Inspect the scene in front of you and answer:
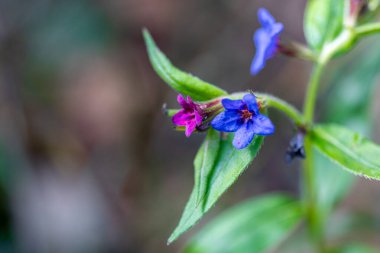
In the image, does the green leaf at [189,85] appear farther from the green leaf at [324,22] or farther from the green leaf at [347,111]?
the green leaf at [347,111]

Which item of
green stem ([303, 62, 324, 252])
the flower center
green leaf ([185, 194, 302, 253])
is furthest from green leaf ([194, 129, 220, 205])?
green leaf ([185, 194, 302, 253])

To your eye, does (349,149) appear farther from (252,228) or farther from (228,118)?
(252,228)

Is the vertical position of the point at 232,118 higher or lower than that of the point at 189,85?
lower

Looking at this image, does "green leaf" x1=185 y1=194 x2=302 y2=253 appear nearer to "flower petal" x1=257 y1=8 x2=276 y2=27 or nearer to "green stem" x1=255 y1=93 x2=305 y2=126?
"green stem" x1=255 y1=93 x2=305 y2=126

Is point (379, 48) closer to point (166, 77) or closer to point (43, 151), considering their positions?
point (166, 77)

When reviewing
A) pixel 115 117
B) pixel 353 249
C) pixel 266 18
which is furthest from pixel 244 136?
pixel 115 117

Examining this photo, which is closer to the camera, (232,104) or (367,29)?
(232,104)
